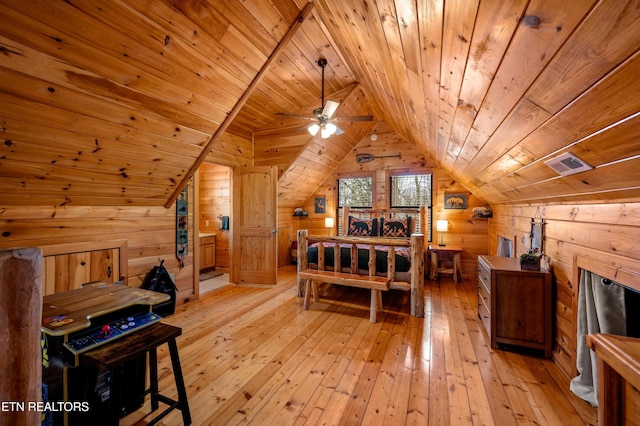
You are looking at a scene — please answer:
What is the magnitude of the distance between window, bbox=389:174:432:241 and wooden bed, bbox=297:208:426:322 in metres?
1.91

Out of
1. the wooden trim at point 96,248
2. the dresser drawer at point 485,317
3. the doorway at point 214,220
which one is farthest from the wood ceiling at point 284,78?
the doorway at point 214,220

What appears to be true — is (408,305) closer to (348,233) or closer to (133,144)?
(348,233)

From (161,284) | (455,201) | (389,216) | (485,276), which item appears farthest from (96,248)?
(455,201)

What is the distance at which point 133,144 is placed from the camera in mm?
2383

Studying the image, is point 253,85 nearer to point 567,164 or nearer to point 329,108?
point 329,108

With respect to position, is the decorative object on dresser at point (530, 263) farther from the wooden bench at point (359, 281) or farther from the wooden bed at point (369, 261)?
the wooden bench at point (359, 281)

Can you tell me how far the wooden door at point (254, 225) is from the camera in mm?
4457

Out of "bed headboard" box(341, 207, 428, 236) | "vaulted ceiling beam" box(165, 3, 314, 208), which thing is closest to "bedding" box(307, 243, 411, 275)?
"bed headboard" box(341, 207, 428, 236)

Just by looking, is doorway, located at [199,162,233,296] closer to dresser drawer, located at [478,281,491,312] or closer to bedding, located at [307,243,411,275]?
bedding, located at [307,243,411,275]

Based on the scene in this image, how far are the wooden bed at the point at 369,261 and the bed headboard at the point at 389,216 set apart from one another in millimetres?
1441

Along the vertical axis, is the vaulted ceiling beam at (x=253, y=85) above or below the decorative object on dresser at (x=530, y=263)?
above

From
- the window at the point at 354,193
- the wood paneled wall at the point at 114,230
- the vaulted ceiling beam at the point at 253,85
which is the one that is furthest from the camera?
the window at the point at 354,193

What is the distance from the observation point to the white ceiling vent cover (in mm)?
1343

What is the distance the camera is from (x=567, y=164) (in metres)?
1.45
